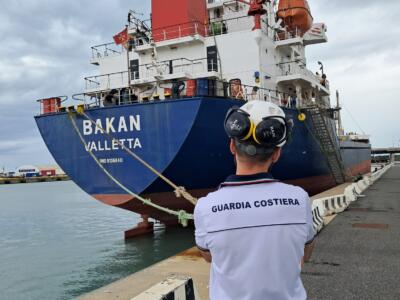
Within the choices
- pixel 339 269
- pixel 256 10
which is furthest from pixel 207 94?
pixel 339 269

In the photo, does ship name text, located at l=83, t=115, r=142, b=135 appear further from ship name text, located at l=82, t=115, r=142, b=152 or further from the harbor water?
the harbor water

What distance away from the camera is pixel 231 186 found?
1814mm

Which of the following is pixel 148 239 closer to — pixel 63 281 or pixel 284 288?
pixel 63 281

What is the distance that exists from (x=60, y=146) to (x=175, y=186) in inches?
158

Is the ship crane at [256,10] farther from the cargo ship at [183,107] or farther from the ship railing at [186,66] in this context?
the ship railing at [186,66]

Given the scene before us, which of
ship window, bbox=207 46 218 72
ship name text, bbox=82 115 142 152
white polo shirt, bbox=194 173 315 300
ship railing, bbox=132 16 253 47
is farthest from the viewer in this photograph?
ship railing, bbox=132 16 253 47

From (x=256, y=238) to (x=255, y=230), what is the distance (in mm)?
31

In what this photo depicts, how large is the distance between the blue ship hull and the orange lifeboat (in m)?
9.01

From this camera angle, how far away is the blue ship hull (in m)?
10.9

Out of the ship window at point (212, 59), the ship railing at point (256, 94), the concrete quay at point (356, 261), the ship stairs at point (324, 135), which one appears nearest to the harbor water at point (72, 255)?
the ship railing at point (256, 94)

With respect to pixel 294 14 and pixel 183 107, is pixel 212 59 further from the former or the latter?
pixel 294 14

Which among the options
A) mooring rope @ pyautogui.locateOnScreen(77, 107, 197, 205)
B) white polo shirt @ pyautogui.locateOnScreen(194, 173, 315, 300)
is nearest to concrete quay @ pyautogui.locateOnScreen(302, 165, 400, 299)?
white polo shirt @ pyautogui.locateOnScreen(194, 173, 315, 300)

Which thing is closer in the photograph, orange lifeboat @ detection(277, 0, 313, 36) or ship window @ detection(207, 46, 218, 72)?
ship window @ detection(207, 46, 218, 72)

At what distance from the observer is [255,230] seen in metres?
1.74
